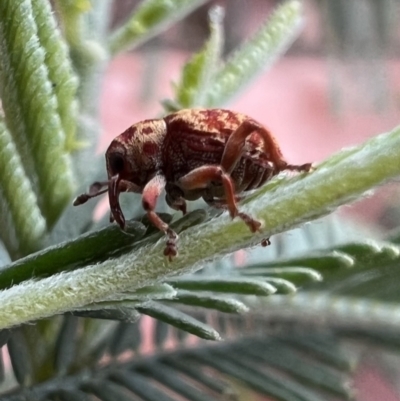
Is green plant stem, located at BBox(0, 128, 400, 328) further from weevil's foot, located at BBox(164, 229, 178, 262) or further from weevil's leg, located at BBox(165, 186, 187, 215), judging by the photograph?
weevil's leg, located at BBox(165, 186, 187, 215)

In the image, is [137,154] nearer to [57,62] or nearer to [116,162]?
[116,162]

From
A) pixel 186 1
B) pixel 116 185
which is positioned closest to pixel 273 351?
pixel 116 185

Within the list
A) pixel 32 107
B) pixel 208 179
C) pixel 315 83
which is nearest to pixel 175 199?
pixel 208 179

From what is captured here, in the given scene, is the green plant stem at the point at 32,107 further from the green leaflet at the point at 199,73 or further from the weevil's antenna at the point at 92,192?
the green leaflet at the point at 199,73

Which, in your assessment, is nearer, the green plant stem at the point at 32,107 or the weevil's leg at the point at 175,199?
the green plant stem at the point at 32,107

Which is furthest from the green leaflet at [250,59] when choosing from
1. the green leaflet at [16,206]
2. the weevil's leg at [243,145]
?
the green leaflet at [16,206]

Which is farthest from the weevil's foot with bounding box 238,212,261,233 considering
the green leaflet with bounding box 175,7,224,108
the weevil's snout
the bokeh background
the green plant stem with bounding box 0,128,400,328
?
the bokeh background
